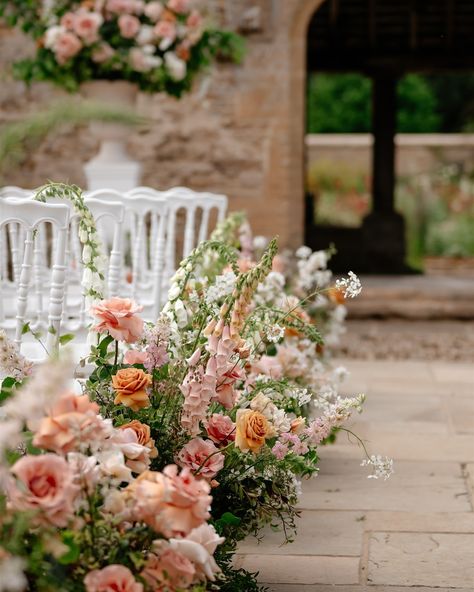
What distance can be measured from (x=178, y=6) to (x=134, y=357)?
130 inches

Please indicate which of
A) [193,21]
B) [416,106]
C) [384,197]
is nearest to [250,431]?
[193,21]

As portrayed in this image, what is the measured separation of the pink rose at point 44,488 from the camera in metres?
1.76

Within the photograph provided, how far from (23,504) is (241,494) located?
0.74 m

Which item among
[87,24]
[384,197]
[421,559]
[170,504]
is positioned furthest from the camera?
[384,197]

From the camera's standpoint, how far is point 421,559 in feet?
9.26

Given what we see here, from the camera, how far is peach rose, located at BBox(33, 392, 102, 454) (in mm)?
1833

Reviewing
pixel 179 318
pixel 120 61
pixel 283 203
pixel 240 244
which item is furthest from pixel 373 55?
pixel 179 318

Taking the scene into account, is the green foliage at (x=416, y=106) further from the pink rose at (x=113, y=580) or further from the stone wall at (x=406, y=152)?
the pink rose at (x=113, y=580)

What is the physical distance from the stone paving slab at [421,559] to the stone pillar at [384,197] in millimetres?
7074

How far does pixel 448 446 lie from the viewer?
4.13 m

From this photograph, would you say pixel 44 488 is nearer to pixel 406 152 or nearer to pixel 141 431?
pixel 141 431

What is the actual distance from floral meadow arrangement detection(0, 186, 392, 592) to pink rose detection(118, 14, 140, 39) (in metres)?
2.47

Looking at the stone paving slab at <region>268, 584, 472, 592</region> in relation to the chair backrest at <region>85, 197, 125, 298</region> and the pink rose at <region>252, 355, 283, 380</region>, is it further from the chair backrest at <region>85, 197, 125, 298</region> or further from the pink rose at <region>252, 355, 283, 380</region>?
the chair backrest at <region>85, 197, 125, 298</region>

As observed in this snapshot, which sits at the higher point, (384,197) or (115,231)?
(115,231)
